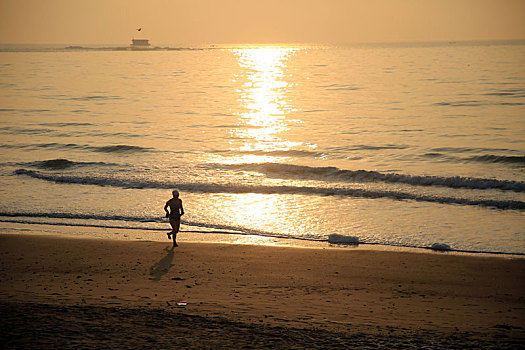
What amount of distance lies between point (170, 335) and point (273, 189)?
1416cm

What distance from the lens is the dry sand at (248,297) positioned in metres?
8.32

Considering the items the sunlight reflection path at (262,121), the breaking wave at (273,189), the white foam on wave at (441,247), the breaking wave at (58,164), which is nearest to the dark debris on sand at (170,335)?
the white foam on wave at (441,247)

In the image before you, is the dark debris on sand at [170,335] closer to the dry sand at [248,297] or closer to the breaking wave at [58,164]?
the dry sand at [248,297]

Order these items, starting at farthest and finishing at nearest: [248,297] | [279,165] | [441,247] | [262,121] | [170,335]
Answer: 1. [262,121]
2. [279,165]
3. [441,247]
4. [248,297]
5. [170,335]

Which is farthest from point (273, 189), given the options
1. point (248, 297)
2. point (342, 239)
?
point (248, 297)

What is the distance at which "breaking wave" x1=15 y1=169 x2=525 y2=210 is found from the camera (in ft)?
64.9

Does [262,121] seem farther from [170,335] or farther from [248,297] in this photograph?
[170,335]

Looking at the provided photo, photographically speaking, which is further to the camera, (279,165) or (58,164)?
(58,164)

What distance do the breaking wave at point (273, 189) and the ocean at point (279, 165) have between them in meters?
0.07

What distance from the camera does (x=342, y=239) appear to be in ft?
48.8

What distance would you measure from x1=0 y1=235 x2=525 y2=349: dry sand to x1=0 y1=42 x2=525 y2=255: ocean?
1908 millimetres

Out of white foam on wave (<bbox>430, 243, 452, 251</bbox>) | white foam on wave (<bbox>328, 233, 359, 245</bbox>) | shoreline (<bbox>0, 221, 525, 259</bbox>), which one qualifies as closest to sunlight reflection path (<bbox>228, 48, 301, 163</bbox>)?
shoreline (<bbox>0, 221, 525, 259</bbox>)

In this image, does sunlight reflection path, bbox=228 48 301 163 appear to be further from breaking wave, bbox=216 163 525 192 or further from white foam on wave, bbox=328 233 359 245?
white foam on wave, bbox=328 233 359 245

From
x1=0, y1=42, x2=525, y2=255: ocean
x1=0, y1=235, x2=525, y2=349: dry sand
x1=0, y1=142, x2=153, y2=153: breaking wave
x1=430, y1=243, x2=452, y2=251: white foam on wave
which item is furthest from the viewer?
x1=0, y1=142, x2=153, y2=153: breaking wave
